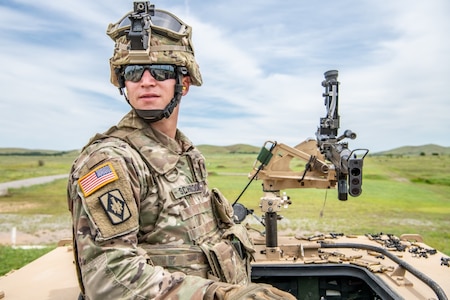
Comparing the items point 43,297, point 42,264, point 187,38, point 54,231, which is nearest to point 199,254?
point 187,38

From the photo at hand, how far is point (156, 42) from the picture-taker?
236 centimetres

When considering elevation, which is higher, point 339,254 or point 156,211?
point 156,211

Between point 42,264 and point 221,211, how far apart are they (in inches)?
103

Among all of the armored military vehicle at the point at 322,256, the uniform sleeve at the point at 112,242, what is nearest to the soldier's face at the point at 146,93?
the uniform sleeve at the point at 112,242

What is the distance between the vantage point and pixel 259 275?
14.7ft

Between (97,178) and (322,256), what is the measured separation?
343cm

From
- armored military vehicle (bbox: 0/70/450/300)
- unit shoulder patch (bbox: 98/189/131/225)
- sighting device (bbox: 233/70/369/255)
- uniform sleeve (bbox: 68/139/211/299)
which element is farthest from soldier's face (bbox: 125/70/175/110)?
sighting device (bbox: 233/70/369/255)

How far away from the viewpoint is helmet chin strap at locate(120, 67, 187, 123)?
230 cm

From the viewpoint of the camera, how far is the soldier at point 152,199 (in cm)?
174

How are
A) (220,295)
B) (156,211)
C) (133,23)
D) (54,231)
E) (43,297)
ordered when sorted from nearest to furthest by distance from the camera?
(220,295)
(156,211)
(133,23)
(43,297)
(54,231)

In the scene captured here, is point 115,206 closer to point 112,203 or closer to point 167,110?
point 112,203

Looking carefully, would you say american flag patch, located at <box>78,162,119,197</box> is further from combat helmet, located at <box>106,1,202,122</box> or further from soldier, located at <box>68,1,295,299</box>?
combat helmet, located at <box>106,1,202,122</box>

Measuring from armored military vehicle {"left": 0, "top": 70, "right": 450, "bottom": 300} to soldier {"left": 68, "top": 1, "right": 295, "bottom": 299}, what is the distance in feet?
5.33

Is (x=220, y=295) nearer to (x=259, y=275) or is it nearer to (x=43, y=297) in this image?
(x=43, y=297)
